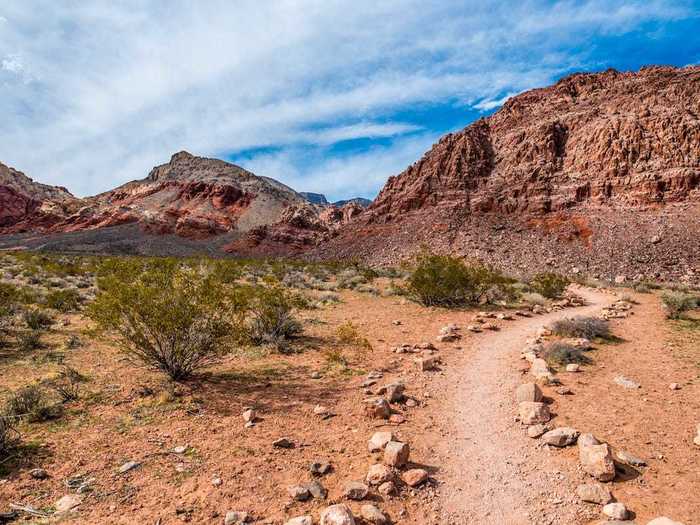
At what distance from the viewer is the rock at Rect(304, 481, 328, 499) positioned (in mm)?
4344

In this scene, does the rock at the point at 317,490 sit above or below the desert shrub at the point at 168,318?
below

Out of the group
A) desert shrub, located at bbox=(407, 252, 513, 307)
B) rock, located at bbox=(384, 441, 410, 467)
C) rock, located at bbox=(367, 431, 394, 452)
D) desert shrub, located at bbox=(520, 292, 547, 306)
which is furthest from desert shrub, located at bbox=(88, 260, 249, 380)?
desert shrub, located at bbox=(520, 292, 547, 306)

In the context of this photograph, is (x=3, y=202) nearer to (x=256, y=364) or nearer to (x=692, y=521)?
(x=256, y=364)

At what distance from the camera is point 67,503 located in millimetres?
4238

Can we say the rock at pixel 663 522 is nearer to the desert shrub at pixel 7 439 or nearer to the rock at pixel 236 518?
the rock at pixel 236 518

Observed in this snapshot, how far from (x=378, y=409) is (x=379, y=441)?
1.03 metres

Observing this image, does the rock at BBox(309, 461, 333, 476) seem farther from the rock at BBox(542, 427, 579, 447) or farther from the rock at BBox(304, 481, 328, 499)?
the rock at BBox(542, 427, 579, 447)

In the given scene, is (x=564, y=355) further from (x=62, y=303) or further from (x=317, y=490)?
(x=62, y=303)

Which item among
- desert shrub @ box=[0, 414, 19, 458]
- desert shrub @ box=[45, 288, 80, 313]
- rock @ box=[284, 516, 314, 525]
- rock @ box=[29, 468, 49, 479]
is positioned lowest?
rock @ box=[284, 516, 314, 525]

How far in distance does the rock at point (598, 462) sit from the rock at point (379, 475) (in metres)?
2.30

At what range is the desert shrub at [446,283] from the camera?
56.5 feet

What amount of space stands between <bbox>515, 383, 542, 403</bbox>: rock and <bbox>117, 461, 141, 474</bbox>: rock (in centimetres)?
586

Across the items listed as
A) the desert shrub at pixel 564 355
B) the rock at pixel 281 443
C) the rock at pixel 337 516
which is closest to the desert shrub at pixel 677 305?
the desert shrub at pixel 564 355

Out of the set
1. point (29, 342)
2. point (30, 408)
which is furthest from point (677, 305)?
point (29, 342)
